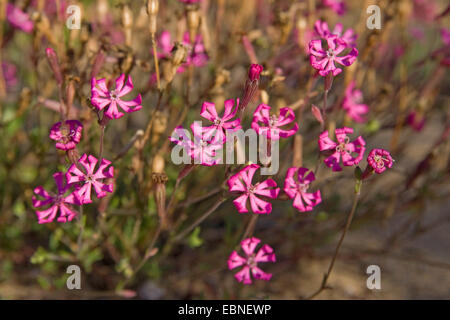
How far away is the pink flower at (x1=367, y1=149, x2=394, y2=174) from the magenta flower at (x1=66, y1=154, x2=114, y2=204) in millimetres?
508

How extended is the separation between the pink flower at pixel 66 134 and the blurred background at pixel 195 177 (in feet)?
0.46

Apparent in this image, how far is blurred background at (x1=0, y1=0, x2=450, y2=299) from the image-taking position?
1121 mm

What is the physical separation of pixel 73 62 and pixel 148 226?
0.50m

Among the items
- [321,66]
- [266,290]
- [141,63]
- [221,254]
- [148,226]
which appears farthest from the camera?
[266,290]

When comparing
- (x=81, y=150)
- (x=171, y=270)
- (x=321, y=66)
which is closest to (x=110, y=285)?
(x=171, y=270)

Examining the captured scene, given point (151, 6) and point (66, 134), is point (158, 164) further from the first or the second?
point (151, 6)

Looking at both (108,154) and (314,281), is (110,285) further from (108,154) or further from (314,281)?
(314,281)

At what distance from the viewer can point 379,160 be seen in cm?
85

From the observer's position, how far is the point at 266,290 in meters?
1.49

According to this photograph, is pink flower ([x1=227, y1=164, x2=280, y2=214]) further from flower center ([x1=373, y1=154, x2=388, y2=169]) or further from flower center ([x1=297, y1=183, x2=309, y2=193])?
flower center ([x1=373, y1=154, x2=388, y2=169])

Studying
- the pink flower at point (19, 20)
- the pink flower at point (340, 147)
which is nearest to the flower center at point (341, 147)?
the pink flower at point (340, 147)

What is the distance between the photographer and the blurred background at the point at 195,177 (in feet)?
3.68

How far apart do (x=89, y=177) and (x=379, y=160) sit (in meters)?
0.57

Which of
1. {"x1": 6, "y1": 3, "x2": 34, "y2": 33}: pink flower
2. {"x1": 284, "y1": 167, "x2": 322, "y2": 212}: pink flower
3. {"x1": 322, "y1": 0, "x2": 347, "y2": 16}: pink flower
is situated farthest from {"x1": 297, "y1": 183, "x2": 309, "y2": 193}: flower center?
{"x1": 6, "y1": 3, "x2": 34, "y2": 33}: pink flower
